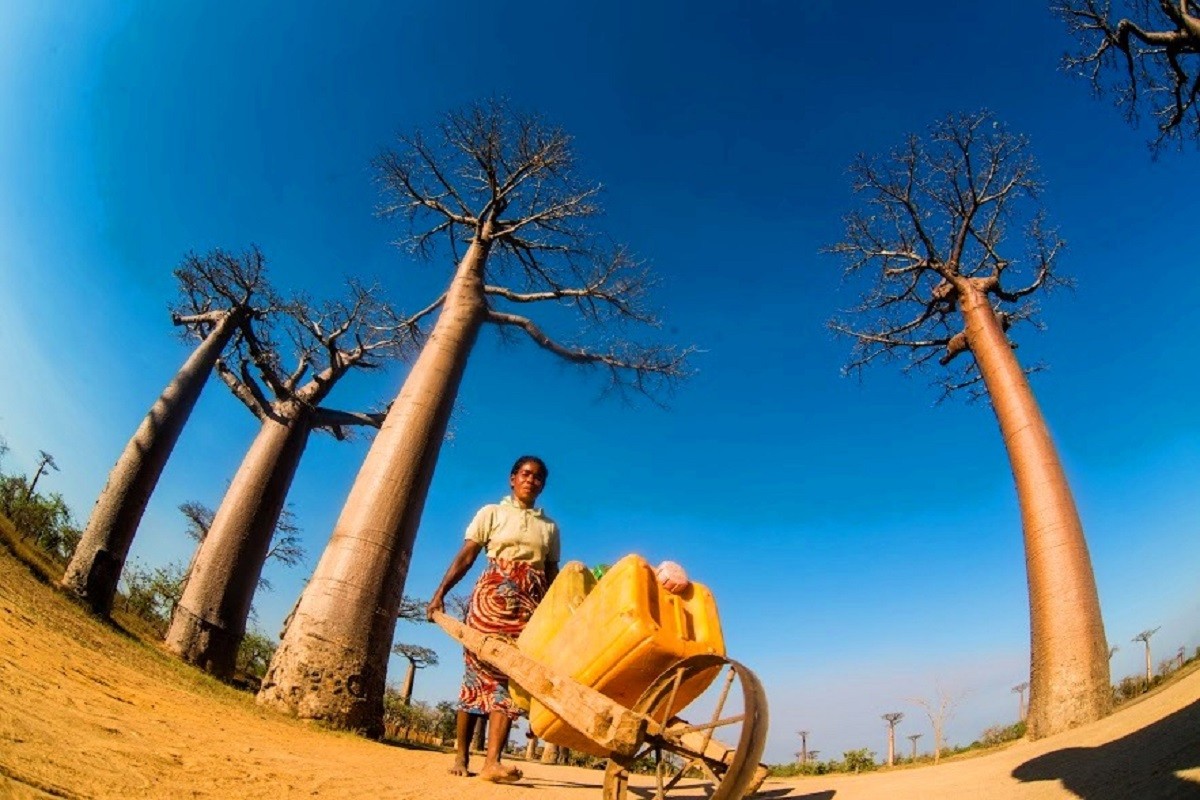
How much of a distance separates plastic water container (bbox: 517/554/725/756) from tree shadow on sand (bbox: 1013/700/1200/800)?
4.00ft

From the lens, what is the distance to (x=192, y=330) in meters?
9.16

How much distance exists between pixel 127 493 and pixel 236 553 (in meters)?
1.47

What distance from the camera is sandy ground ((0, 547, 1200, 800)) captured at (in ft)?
5.51

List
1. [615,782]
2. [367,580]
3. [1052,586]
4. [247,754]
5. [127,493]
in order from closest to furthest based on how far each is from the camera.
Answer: [615,782] → [247,754] → [367,580] → [1052,586] → [127,493]

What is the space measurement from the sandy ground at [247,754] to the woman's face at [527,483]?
1246 mm

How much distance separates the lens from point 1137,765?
6.82 feet

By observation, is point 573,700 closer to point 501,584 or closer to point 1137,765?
point 501,584

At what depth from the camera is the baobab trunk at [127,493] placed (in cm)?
620

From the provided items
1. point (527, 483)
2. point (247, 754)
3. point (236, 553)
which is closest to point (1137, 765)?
point (527, 483)

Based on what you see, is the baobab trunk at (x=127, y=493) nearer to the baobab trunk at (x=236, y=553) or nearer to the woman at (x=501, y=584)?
the baobab trunk at (x=236, y=553)

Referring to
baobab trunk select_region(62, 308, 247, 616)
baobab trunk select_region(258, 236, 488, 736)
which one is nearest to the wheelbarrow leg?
baobab trunk select_region(258, 236, 488, 736)

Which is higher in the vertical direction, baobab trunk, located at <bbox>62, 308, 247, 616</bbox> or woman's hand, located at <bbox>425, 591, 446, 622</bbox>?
baobab trunk, located at <bbox>62, 308, 247, 616</bbox>

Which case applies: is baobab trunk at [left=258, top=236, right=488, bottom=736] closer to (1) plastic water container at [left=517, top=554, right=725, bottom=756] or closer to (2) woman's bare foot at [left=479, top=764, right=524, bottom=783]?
(2) woman's bare foot at [left=479, top=764, right=524, bottom=783]

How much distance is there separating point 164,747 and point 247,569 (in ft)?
21.0
